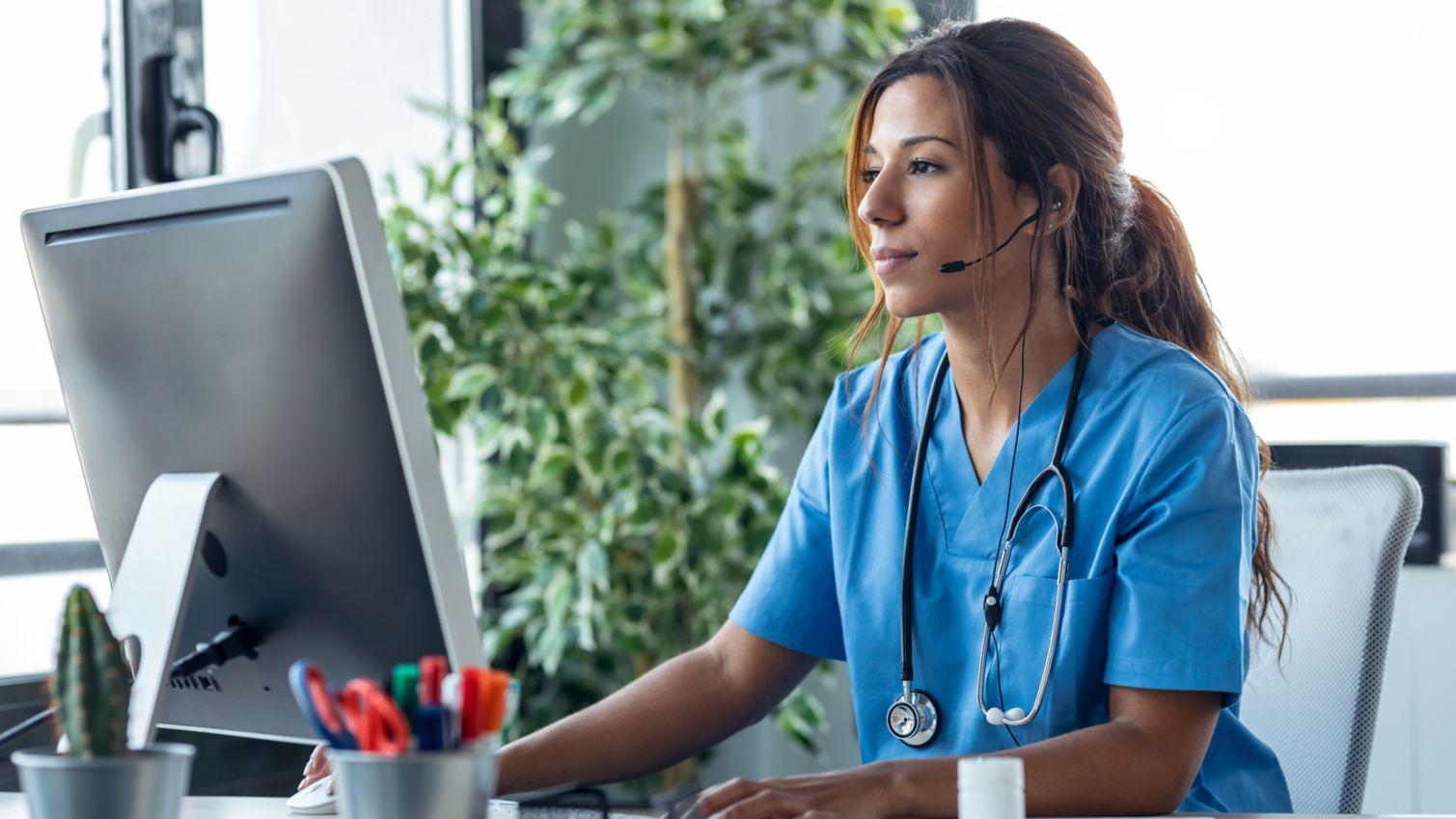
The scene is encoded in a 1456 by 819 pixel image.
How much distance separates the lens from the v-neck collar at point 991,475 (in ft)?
4.23

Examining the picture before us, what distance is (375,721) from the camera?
706 mm

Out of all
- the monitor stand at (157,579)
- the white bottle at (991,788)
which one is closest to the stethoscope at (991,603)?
the white bottle at (991,788)

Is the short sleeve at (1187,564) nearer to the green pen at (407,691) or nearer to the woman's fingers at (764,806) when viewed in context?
the woman's fingers at (764,806)

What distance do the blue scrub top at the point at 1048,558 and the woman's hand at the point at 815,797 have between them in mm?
242

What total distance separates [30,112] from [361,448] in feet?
4.70

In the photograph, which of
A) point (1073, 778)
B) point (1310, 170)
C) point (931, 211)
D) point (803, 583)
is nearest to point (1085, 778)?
point (1073, 778)

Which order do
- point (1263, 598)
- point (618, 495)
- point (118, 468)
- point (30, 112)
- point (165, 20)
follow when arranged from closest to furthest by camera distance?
point (118, 468), point (1263, 598), point (30, 112), point (165, 20), point (618, 495)

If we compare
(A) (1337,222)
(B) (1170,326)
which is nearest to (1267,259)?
(A) (1337,222)

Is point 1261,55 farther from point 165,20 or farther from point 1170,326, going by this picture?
point 165,20

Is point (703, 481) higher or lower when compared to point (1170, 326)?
lower

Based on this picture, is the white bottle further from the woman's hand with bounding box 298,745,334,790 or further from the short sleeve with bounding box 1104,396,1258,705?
the woman's hand with bounding box 298,745,334,790

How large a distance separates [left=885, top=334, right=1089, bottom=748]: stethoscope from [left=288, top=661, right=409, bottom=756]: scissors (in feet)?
2.00

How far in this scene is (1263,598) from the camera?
1.33 metres

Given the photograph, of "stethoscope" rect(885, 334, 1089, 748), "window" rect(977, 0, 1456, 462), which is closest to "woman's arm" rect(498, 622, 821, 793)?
"stethoscope" rect(885, 334, 1089, 748)
